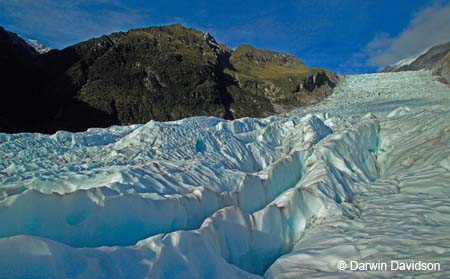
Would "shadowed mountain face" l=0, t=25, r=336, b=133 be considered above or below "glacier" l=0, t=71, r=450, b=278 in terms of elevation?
above

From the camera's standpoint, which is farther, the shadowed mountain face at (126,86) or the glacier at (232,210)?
the shadowed mountain face at (126,86)

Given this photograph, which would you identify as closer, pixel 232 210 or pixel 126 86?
pixel 232 210

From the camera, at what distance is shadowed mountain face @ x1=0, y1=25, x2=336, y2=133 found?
35531 mm

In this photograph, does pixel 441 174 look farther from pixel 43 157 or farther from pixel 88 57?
pixel 88 57

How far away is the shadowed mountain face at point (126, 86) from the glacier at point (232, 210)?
2478 cm

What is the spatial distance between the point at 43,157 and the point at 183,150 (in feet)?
15.2

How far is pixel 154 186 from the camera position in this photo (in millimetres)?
7004

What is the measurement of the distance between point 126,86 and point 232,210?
3535 cm

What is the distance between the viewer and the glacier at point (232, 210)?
3211 mm

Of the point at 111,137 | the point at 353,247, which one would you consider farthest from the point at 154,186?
the point at 111,137

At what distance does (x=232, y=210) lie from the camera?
4.61 meters

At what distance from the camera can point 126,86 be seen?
37688mm

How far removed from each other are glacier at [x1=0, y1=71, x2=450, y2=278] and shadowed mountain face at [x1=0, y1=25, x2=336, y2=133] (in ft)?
81.3

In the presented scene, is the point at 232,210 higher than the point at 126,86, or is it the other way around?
the point at 126,86
